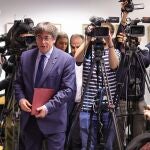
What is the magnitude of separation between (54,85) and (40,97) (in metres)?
0.12

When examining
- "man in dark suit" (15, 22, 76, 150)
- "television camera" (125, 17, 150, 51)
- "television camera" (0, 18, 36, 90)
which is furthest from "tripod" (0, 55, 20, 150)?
"television camera" (125, 17, 150, 51)

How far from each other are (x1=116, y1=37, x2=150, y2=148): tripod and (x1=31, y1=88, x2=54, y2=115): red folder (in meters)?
0.65

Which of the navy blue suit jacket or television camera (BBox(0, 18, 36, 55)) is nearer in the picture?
the navy blue suit jacket

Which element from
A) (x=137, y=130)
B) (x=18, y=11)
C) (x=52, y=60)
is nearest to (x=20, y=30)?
(x=52, y=60)

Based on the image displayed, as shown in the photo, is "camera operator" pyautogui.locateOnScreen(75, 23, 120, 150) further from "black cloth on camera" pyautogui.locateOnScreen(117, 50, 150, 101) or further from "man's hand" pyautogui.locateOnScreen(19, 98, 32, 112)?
"man's hand" pyautogui.locateOnScreen(19, 98, 32, 112)

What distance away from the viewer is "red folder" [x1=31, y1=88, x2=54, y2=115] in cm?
217

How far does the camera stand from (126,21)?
283 cm

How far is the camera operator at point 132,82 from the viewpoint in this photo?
8.78 ft

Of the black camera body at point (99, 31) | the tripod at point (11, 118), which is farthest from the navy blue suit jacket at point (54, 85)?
the tripod at point (11, 118)

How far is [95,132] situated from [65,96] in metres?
0.56

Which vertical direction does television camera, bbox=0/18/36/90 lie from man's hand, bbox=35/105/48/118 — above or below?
above

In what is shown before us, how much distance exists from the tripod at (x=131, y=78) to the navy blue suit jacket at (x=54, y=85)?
55 centimetres

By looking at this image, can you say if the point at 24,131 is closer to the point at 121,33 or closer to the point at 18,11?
the point at 121,33

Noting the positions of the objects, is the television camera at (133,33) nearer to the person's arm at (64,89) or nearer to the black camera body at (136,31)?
the black camera body at (136,31)
